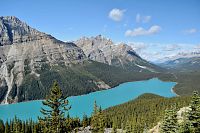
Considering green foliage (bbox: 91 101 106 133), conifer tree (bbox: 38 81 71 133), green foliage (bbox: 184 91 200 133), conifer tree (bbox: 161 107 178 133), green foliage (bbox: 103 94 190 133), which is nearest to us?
green foliage (bbox: 184 91 200 133)

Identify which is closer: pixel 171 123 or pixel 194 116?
pixel 194 116

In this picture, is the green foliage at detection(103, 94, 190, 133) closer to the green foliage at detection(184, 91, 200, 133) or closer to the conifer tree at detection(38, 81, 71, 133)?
the conifer tree at detection(38, 81, 71, 133)

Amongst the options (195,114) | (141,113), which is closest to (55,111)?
(195,114)

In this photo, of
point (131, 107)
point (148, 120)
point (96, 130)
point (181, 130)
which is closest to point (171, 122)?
point (181, 130)

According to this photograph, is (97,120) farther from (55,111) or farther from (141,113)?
(141,113)

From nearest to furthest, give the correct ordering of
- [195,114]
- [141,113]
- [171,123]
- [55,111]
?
[195,114] → [171,123] → [55,111] → [141,113]

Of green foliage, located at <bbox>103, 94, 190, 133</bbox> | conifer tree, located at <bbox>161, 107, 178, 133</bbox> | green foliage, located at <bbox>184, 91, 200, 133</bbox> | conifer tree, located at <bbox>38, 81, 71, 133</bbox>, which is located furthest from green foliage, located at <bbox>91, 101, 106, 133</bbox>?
green foliage, located at <bbox>103, 94, 190, 133</bbox>

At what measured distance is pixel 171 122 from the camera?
102ft

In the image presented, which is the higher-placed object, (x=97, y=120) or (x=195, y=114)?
(x=195, y=114)

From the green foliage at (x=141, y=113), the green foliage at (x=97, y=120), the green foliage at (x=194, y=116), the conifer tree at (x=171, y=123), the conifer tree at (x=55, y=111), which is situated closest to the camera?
the green foliage at (x=194, y=116)

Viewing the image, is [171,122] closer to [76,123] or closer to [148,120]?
[148,120]

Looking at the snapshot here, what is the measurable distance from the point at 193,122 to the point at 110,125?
130 meters

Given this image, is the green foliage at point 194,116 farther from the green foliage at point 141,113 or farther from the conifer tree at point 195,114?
the green foliage at point 141,113

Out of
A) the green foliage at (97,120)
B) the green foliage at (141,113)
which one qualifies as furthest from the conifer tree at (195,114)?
the green foliage at (141,113)
